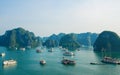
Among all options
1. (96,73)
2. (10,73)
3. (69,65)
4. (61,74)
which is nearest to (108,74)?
(96,73)

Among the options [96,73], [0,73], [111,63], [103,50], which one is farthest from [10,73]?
[103,50]

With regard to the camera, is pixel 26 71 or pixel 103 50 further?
pixel 103 50

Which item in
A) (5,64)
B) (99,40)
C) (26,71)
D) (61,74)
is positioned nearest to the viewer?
(61,74)

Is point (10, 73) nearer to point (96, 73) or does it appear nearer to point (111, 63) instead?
point (96, 73)

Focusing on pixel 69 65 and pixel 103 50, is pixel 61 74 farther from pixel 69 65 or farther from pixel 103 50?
pixel 103 50

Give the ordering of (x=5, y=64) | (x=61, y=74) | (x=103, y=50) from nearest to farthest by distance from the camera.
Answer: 1. (x=61, y=74)
2. (x=5, y=64)
3. (x=103, y=50)

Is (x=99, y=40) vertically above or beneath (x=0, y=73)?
above
